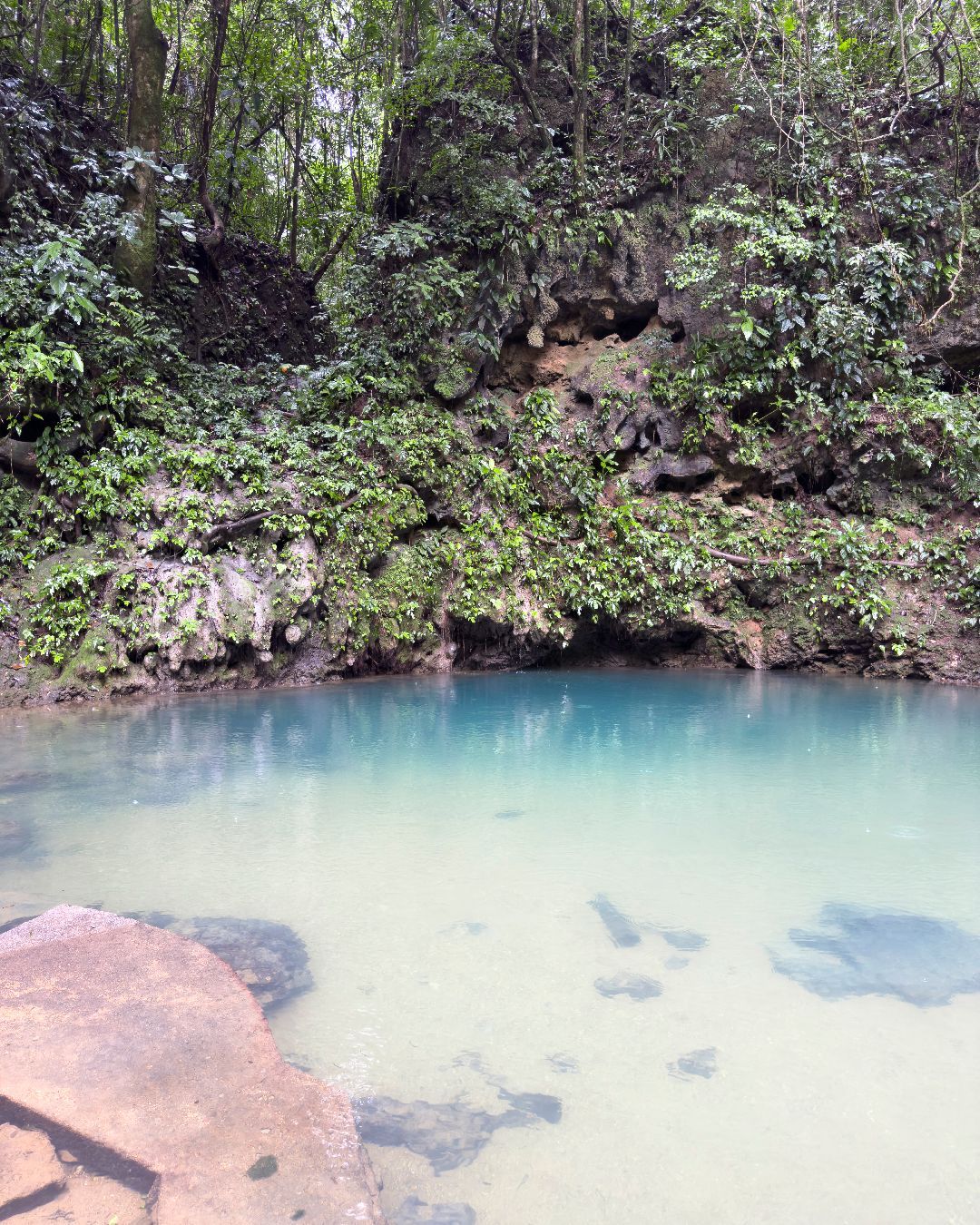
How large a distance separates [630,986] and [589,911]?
567 millimetres

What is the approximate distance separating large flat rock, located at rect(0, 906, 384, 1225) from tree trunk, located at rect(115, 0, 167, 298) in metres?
8.83

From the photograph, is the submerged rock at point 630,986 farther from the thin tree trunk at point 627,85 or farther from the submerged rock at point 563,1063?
the thin tree trunk at point 627,85

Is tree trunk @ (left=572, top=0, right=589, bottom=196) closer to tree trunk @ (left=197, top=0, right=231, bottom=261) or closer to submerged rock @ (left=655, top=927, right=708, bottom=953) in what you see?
tree trunk @ (left=197, top=0, right=231, bottom=261)

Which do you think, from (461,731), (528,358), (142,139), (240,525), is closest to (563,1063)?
(461,731)

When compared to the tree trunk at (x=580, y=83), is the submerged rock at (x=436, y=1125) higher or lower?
lower

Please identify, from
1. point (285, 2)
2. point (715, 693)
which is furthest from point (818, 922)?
point (285, 2)

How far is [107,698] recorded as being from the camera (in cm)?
773

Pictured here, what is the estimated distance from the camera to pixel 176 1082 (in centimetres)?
205

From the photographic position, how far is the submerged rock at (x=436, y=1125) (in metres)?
1.95

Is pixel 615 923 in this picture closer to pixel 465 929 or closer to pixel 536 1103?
pixel 465 929

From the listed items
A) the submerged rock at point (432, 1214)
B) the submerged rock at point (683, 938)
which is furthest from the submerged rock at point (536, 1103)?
the submerged rock at point (683, 938)

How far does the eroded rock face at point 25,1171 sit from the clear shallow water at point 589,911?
0.68m

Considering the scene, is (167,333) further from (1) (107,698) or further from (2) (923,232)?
(2) (923,232)

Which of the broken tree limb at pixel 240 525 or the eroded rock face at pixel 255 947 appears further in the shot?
the broken tree limb at pixel 240 525
